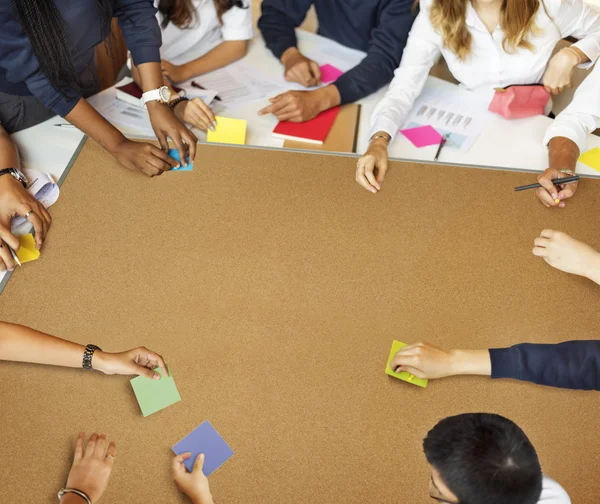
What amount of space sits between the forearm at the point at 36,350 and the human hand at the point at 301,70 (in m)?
1.13

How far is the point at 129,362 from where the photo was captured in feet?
3.69

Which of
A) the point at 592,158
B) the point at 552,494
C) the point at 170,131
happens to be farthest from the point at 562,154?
the point at 170,131

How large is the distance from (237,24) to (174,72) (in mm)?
275

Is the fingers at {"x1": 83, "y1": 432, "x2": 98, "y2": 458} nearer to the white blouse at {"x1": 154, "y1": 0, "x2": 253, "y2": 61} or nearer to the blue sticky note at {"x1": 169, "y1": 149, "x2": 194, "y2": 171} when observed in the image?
the blue sticky note at {"x1": 169, "y1": 149, "x2": 194, "y2": 171}

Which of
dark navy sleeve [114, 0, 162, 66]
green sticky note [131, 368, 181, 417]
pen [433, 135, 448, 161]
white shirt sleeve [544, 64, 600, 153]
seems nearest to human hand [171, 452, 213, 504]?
green sticky note [131, 368, 181, 417]

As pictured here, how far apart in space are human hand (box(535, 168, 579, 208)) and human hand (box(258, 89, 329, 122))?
675mm

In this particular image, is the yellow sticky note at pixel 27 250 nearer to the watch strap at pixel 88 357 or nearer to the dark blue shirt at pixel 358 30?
the watch strap at pixel 88 357

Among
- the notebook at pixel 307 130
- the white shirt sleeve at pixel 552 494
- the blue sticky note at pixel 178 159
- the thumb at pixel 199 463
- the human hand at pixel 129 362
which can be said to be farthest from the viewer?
the notebook at pixel 307 130

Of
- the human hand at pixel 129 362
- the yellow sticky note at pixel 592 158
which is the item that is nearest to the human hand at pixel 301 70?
the yellow sticky note at pixel 592 158

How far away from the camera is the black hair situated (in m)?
1.27

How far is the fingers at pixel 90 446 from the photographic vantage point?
3.36 feet

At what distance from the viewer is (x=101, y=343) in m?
1.17

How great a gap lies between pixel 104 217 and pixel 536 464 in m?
1.08

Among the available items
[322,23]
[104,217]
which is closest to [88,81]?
[104,217]
